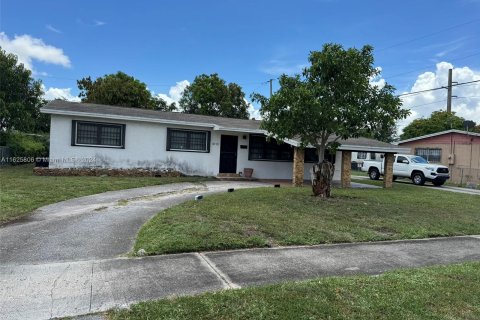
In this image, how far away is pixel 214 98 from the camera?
41000mm

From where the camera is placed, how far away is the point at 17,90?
74.0 feet

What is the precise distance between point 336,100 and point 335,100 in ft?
0.09

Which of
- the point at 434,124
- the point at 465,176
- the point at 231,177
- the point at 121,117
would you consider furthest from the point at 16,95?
the point at 434,124

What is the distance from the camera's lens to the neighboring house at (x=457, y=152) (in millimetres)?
26758

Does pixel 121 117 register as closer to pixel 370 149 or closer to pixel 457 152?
pixel 370 149

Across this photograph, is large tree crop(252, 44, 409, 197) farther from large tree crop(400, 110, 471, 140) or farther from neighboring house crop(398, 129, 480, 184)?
large tree crop(400, 110, 471, 140)

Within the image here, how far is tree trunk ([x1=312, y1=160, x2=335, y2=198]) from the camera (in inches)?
456

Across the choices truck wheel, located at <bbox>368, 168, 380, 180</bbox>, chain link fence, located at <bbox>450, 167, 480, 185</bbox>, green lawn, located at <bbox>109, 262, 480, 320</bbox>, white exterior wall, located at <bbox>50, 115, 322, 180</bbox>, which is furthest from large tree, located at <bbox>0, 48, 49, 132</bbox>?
chain link fence, located at <bbox>450, 167, 480, 185</bbox>

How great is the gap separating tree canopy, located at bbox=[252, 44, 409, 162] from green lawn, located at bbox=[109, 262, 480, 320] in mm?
6014

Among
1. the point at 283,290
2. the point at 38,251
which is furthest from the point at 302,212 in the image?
the point at 38,251

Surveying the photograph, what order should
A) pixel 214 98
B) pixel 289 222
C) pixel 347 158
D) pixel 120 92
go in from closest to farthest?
pixel 289 222 → pixel 347 158 → pixel 120 92 → pixel 214 98

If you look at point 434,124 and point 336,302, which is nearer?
point 336,302

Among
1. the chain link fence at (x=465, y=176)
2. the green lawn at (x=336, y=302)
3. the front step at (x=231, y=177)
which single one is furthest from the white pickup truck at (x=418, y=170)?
the green lawn at (x=336, y=302)

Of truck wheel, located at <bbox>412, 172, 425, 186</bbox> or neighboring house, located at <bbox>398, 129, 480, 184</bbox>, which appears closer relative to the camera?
truck wheel, located at <bbox>412, 172, 425, 186</bbox>
